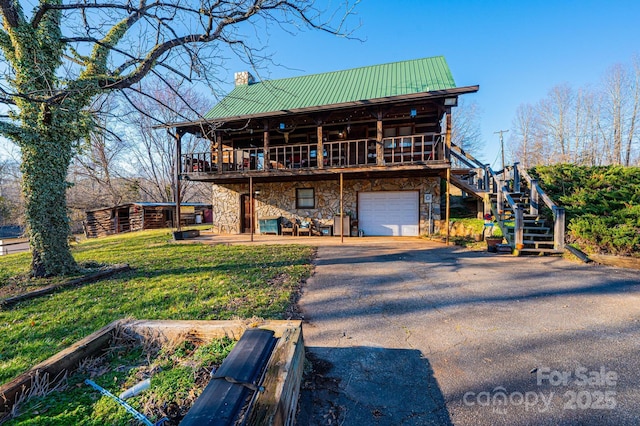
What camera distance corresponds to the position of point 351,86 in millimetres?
13125

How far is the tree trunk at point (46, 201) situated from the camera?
201 inches

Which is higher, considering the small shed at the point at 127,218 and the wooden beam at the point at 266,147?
the wooden beam at the point at 266,147

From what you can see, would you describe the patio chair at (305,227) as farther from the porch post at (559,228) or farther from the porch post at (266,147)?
the porch post at (559,228)

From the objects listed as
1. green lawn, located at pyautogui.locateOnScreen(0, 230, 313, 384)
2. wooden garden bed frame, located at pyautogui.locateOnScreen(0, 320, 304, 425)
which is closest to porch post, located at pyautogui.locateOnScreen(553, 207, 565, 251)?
green lawn, located at pyautogui.locateOnScreen(0, 230, 313, 384)

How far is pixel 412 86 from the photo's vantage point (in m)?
11.4

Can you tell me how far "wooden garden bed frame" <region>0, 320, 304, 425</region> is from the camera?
1392mm

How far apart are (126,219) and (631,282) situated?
27.9 meters

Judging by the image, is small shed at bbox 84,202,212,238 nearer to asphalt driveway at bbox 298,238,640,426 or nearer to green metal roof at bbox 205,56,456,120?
green metal roof at bbox 205,56,456,120

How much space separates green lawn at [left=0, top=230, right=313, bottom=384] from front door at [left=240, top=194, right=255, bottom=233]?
24.9 ft

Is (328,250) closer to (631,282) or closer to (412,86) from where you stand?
(631,282)

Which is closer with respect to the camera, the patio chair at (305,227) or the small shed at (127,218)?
the patio chair at (305,227)

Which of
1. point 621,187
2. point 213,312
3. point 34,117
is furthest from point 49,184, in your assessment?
point 621,187

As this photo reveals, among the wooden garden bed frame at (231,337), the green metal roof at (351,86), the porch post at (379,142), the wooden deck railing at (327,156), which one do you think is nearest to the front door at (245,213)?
the wooden deck railing at (327,156)

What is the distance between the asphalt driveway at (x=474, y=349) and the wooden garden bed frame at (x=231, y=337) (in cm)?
36
